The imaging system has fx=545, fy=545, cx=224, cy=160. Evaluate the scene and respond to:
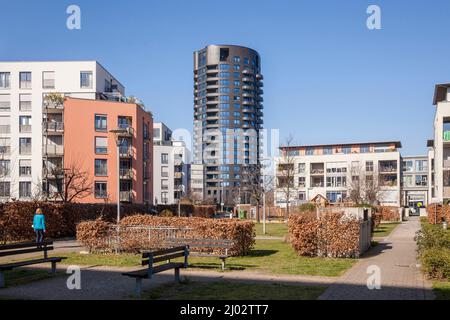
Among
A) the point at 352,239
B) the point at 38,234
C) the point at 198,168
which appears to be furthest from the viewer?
the point at 198,168

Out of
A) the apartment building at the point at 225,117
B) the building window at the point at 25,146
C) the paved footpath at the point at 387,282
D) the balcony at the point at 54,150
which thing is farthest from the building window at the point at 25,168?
the apartment building at the point at 225,117

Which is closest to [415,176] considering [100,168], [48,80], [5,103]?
[100,168]

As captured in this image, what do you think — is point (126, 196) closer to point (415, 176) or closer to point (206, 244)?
point (206, 244)

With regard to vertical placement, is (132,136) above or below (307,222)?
above

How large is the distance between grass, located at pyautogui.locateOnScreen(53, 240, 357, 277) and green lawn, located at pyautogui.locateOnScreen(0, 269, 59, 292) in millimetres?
2213

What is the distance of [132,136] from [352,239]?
4206 centimetres

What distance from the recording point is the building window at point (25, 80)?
199ft

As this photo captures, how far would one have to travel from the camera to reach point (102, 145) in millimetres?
55562

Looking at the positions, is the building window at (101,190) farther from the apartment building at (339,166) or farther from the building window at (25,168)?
the apartment building at (339,166)

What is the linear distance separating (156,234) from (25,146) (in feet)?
143

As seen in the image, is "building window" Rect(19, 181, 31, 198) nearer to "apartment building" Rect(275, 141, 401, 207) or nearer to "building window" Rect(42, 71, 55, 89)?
"building window" Rect(42, 71, 55, 89)

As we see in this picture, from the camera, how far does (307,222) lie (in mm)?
19047
